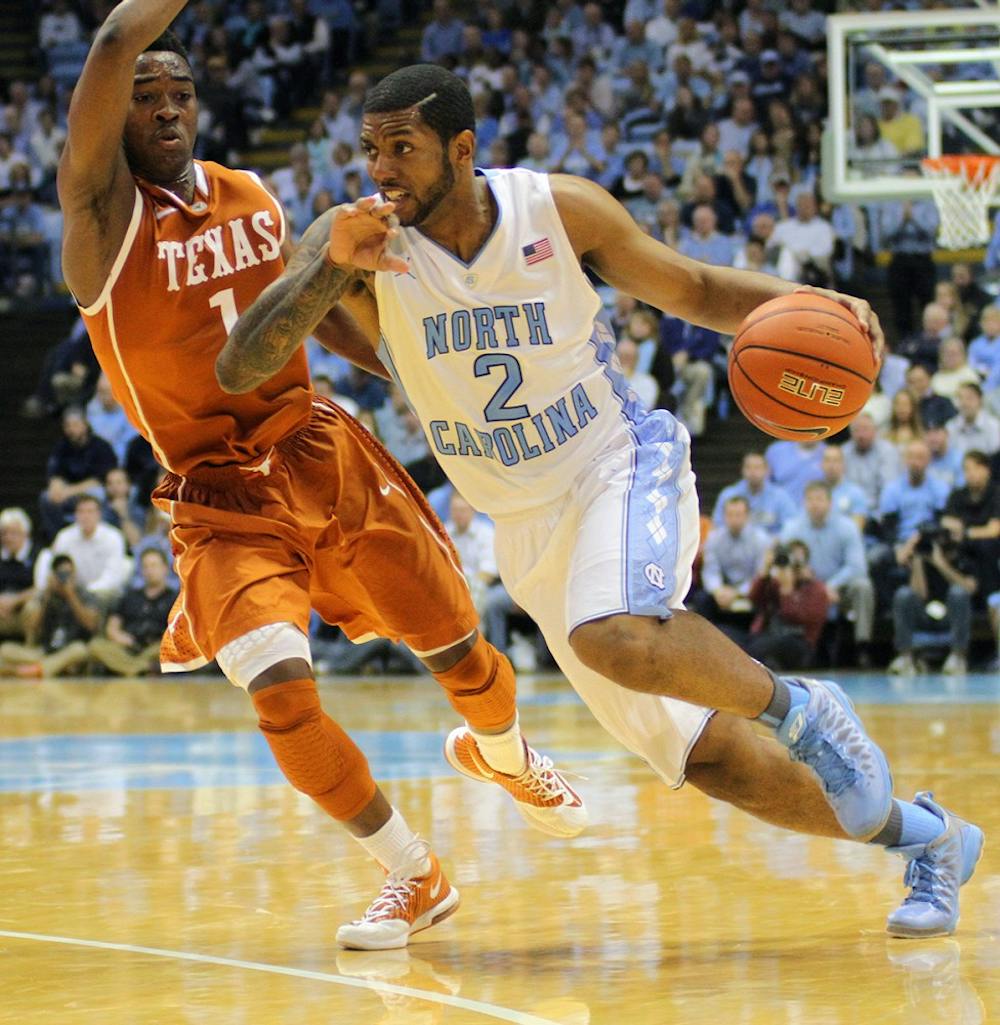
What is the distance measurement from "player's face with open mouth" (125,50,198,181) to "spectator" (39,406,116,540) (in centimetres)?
1081

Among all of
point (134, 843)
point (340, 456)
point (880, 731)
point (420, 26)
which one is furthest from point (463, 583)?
point (420, 26)

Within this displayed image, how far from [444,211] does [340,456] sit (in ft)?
2.70

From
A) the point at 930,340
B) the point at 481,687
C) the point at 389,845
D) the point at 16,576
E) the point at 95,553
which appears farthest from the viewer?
the point at 16,576

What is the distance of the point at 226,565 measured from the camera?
468 cm

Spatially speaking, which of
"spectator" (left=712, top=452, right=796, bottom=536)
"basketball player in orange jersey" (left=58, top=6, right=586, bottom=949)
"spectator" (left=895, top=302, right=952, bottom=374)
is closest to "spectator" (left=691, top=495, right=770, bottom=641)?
"spectator" (left=712, top=452, right=796, bottom=536)

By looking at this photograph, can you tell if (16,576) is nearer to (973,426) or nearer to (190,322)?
(973,426)

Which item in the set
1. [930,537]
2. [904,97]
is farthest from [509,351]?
[904,97]

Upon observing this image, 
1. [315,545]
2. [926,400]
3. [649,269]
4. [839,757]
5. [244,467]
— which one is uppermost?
[649,269]

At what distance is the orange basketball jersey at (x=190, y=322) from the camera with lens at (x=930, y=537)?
27.4ft

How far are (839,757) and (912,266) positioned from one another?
38.0ft

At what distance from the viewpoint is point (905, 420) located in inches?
515

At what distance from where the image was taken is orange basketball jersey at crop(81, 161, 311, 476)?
15.6 ft

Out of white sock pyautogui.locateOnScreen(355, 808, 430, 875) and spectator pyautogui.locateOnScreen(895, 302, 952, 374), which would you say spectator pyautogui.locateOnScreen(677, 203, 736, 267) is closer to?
spectator pyautogui.locateOnScreen(895, 302, 952, 374)

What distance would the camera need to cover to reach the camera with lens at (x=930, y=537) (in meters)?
12.5
